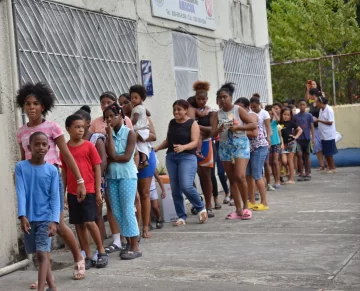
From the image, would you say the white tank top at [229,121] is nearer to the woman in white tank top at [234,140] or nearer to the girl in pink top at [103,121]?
the woman in white tank top at [234,140]

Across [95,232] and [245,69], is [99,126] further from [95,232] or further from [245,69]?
[245,69]

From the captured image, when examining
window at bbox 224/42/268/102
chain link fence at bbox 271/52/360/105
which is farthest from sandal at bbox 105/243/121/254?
chain link fence at bbox 271/52/360/105

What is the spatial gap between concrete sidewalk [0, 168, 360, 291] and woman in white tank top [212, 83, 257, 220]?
46 cm

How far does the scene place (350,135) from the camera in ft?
67.1

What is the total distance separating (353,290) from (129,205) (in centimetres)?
275

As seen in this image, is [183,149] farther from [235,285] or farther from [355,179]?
[355,179]

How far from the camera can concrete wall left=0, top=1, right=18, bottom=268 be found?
26.8 feet

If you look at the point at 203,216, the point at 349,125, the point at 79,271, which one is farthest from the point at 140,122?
the point at 349,125

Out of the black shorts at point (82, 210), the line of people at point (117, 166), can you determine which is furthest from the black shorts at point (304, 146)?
the black shorts at point (82, 210)

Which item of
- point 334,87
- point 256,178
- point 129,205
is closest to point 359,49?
point 334,87

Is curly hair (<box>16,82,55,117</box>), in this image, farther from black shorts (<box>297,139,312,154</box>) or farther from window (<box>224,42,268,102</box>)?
black shorts (<box>297,139,312,154</box>)

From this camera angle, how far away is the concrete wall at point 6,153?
8172 millimetres

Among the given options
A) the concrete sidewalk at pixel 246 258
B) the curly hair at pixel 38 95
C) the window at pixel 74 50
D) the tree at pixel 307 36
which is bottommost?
the concrete sidewalk at pixel 246 258

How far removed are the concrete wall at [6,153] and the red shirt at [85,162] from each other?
2.48ft
